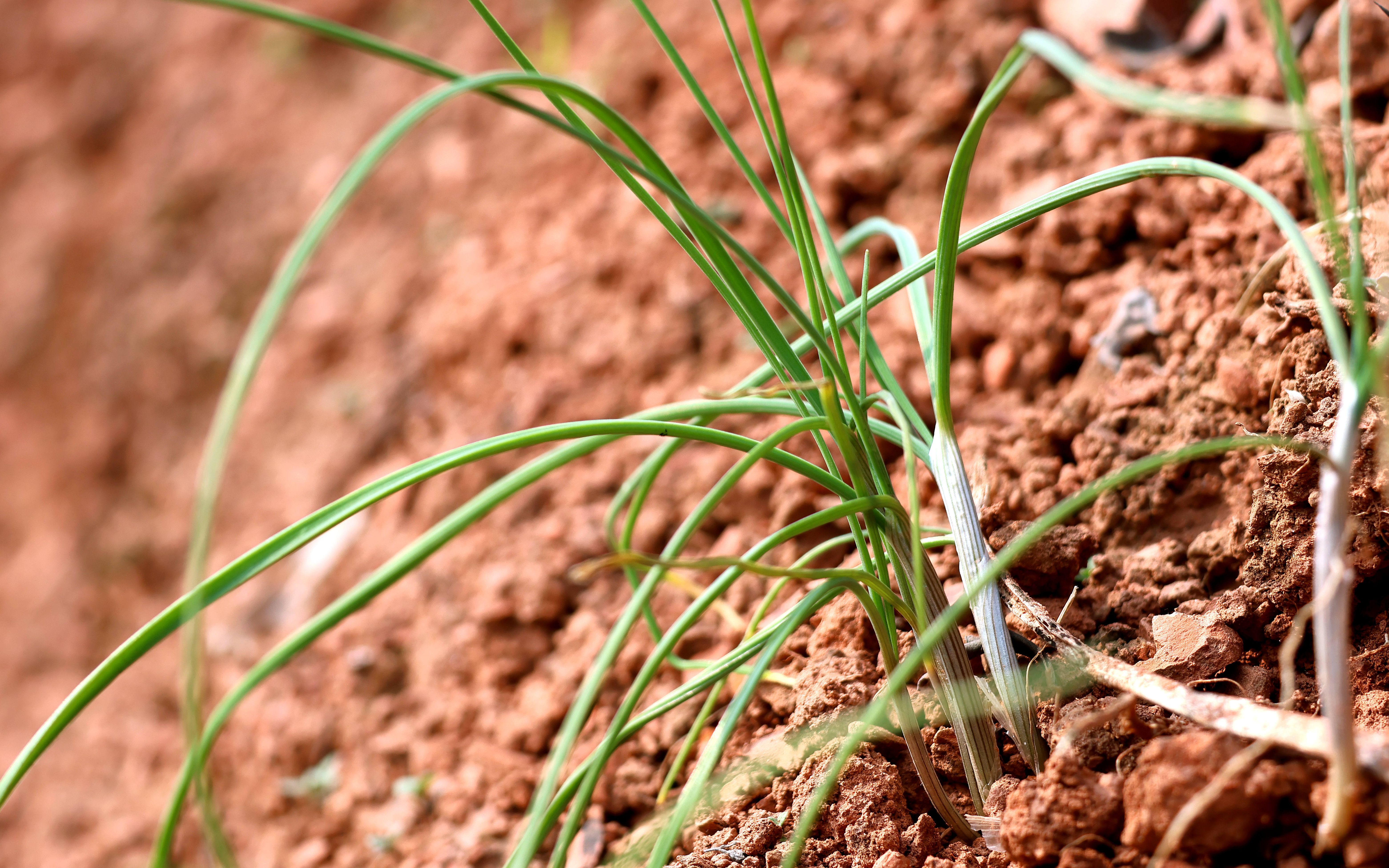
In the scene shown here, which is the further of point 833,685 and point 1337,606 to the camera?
point 833,685

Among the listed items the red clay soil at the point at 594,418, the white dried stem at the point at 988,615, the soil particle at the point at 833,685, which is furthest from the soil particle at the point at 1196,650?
the soil particle at the point at 833,685

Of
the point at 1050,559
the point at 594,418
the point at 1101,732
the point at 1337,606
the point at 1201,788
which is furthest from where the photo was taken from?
the point at 594,418

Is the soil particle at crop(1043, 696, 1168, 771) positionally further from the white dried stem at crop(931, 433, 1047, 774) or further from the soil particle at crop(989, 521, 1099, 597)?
the soil particle at crop(989, 521, 1099, 597)

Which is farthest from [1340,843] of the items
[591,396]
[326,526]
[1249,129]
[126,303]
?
[126,303]

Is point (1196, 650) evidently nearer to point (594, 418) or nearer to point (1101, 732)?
point (1101, 732)

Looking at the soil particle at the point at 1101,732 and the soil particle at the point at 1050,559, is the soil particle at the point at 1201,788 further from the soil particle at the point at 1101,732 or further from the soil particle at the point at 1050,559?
the soil particle at the point at 1050,559

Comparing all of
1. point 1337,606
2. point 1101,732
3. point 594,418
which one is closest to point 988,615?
point 1101,732

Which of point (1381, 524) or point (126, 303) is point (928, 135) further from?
point (126, 303)
